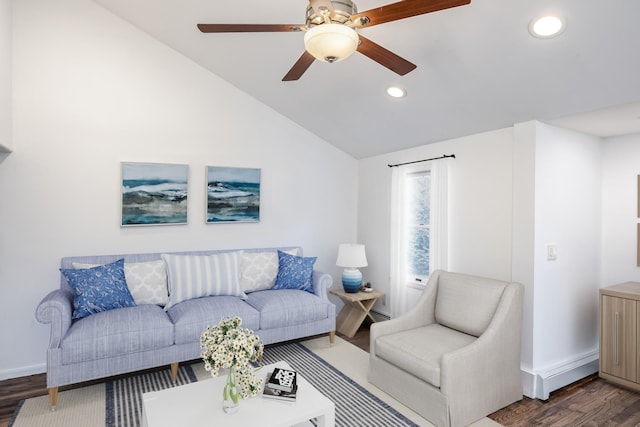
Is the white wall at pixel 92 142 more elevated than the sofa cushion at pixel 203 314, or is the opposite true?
the white wall at pixel 92 142

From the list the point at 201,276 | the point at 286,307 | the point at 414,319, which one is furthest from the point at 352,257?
the point at 201,276

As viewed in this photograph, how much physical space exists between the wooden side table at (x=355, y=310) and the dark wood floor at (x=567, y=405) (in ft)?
5.56

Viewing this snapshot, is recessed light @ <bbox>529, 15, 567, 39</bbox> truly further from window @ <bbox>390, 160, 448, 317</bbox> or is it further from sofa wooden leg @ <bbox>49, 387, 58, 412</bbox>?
sofa wooden leg @ <bbox>49, 387, 58, 412</bbox>

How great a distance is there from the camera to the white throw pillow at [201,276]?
334cm

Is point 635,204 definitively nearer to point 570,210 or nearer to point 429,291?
point 570,210

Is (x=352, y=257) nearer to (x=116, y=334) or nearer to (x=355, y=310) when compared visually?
(x=355, y=310)

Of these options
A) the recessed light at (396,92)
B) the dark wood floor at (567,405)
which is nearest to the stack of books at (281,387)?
the dark wood floor at (567,405)

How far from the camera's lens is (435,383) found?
234 centimetres

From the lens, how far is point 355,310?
13.9 feet

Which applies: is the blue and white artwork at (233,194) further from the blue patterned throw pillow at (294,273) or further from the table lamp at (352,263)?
the table lamp at (352,263)

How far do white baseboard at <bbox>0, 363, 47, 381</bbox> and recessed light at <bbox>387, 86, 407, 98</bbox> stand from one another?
3.79 m

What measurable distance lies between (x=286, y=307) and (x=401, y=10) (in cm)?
263

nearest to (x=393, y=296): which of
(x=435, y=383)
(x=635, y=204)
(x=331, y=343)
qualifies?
(x=331, y=343)

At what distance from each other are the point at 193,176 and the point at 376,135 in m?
2.01
